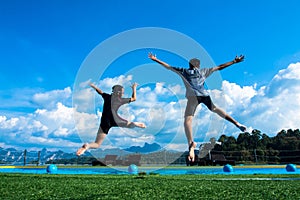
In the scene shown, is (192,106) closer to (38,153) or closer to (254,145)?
(38,153)

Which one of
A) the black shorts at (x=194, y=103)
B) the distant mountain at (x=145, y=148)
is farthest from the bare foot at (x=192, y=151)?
the distant mountain at (x=145, y=148)

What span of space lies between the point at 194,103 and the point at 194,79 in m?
0.46

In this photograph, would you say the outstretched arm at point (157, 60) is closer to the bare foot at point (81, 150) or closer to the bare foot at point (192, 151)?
the bare foot at point (192, 151)

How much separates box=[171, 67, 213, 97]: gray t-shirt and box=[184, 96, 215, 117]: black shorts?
0.08 m

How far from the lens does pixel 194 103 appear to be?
18.7ft

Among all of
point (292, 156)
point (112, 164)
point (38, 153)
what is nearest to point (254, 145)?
point (292, 156)

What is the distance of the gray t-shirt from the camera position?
566cm

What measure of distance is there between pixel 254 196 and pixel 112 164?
2535 cm

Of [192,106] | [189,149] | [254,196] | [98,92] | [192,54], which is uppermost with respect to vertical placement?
[192,54]

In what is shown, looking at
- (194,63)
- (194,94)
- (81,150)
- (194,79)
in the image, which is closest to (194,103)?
(194,94)

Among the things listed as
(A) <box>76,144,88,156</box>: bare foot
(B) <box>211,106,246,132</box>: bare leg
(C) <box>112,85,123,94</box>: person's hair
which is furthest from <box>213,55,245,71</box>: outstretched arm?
(A) <box>76,144,88,156</box>: bare foot

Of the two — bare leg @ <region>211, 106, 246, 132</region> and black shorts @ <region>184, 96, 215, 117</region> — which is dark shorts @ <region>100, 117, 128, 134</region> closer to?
black shorts @ <region>184, 96, 215, 117</region>

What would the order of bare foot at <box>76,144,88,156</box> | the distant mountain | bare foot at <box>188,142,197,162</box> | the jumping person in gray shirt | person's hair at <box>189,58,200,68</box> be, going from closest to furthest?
bare foot at <box>188,142,197,162</box>
the jumping person in gray shirt
person's hair at <box>189,58,200,68</box>
bare foot at <box>76,144,88,156</box>
the distant mountain

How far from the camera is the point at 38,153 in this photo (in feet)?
102
